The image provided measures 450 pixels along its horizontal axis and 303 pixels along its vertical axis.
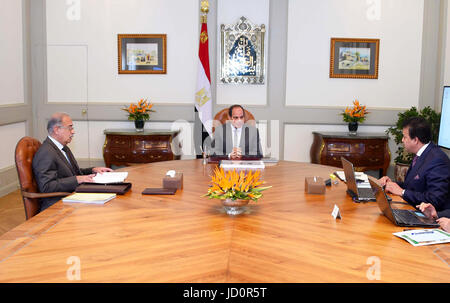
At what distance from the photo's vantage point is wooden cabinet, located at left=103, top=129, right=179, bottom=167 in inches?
243

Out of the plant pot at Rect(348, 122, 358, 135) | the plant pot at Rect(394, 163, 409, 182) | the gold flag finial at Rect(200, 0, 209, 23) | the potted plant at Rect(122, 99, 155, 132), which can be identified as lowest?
the plant pot at Rect(394, 163, 409, 182)

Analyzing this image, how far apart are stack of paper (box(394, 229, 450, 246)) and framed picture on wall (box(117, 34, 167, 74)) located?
16.3 ft

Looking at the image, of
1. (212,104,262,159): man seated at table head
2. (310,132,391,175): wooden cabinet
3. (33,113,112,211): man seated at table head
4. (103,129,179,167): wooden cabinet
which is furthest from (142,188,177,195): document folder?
(310,132,391,175): wooden cabinet

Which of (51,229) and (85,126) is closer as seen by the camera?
(51,229)

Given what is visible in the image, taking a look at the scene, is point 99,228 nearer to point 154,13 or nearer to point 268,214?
point 268,214

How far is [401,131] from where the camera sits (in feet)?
20.0

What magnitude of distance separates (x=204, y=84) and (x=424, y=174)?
12.1 ft

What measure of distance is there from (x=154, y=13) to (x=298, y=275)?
5.53m

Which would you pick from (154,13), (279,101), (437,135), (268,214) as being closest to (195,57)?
(154,13)

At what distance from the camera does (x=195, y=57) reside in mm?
6602

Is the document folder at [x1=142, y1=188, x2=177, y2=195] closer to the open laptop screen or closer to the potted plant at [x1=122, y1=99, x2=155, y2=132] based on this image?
the open laptop screen

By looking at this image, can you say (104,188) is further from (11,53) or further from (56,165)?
(11,53)

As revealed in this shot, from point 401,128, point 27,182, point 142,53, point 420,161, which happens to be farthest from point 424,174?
point 142,53
